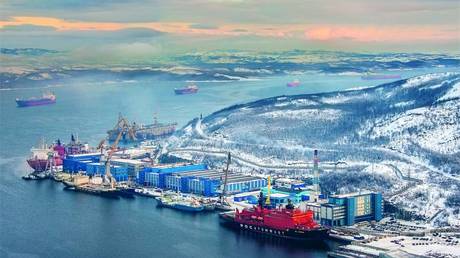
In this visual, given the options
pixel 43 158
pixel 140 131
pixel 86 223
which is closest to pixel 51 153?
pixel 43 158

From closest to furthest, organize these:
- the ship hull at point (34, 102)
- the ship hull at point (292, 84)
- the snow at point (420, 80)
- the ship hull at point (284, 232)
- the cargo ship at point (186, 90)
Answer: the ship hull at point (284, 232) → the snow at point (420, 80) → the ship hull at point (34, 102) → the ship hull at point (292, 84) → the cargo ship at point (186, 90)

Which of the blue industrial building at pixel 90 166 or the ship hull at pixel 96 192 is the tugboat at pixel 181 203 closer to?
the ship hull at pixel 96 192

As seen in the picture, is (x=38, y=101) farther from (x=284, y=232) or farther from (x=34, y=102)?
(x=284, y=232)

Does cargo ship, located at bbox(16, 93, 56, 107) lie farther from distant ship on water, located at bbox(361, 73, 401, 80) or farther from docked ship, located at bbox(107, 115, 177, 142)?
distant ship on water, located at bbox(361, 73, 401, 80)

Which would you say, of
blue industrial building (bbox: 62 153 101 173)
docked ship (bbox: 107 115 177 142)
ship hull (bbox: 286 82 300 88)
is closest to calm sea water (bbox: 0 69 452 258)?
docked ship (bbox: 107 115 177 142)

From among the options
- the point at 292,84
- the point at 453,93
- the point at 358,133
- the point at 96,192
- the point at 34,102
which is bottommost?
the point at 96,192

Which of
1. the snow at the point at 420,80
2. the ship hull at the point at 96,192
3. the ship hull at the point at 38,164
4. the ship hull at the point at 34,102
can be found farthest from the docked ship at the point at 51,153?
the ship hull at the point at 34,102
